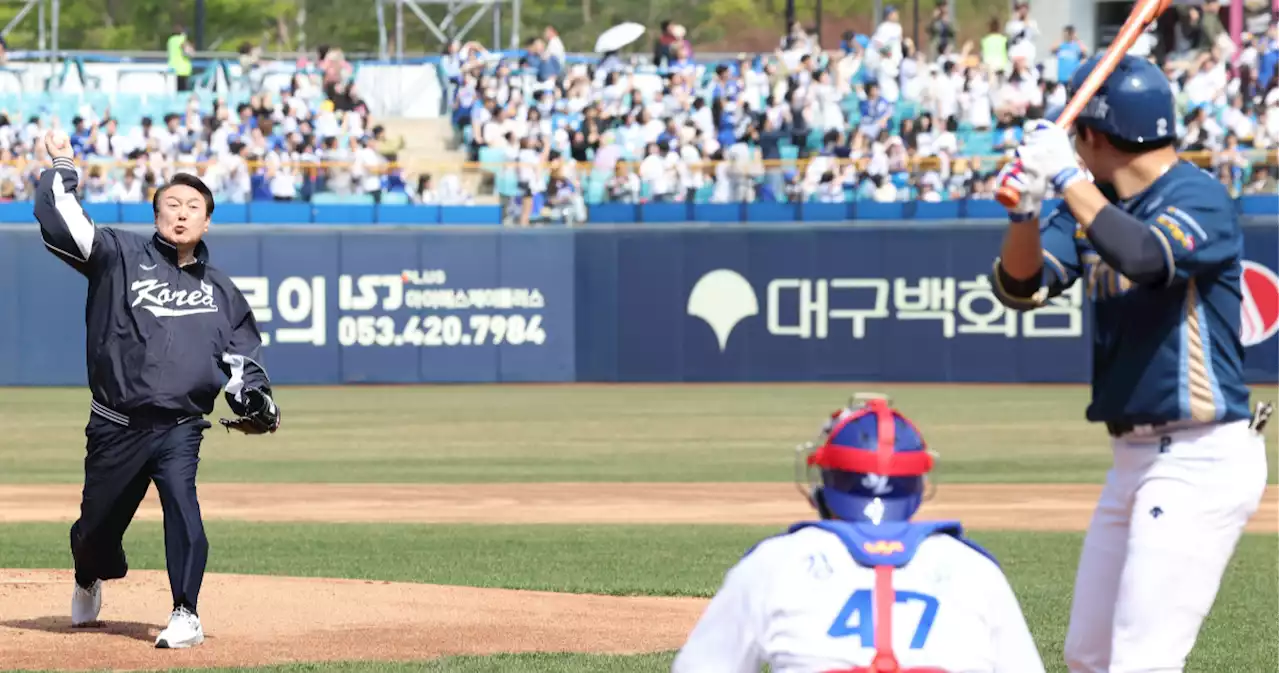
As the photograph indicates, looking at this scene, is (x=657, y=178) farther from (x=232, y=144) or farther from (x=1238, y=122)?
(x=1238, y=122)

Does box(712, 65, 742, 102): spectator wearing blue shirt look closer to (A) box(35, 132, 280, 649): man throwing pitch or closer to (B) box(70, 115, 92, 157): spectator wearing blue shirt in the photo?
(B) box(70, 115, 92, 157): spectator wearing blue shirt

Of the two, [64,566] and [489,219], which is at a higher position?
[489,219]

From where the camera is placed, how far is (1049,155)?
14.6 feet

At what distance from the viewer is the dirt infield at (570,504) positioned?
1376cm

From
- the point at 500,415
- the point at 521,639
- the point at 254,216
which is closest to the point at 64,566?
the point at 521,639

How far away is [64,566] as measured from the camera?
1099 cm

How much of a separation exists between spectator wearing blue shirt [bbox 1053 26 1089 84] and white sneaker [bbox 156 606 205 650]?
2254 cm

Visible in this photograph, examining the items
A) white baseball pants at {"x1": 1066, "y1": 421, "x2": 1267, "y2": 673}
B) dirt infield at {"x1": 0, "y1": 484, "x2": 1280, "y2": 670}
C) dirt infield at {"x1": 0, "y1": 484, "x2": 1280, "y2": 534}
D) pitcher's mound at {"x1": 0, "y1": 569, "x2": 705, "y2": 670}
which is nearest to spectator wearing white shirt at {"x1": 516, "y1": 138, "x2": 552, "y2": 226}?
dirt infield at {"x1": 0, "y1": 484, "x2": 1280, "y2": 534}

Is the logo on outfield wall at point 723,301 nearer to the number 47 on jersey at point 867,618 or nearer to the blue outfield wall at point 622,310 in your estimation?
the blue outfield wall at point 622,310

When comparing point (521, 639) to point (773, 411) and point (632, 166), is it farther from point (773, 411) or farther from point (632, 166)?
point (632, 166)

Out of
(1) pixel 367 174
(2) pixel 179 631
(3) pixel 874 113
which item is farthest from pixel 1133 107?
(3) pixel 874 113

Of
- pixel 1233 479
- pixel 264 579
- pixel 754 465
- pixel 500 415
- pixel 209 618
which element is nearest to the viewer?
pixel 1233 479

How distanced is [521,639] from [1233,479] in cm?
417

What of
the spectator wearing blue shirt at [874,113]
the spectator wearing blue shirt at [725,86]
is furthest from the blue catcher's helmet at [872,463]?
the spectator wearing blue shirt at [725,86]
